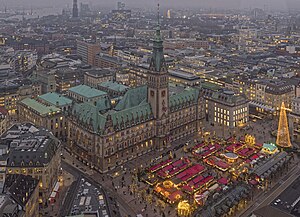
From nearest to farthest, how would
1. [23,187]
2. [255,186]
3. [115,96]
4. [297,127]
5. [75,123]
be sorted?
[23,187], [255,186], [75,123], [297,127], [115,96]

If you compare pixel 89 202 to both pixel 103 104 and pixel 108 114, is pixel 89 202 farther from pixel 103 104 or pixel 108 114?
pixel 103 104

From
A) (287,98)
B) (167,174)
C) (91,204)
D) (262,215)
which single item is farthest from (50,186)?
(287,98)

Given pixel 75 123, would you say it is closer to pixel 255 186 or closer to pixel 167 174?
pixel 167 174

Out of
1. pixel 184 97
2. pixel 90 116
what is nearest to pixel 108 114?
pixel 90 116

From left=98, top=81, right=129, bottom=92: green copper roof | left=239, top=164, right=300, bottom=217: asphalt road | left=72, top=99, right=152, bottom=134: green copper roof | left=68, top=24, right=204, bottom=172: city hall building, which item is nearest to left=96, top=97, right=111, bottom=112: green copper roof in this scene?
left=68, top=24, right=204, bottom=172: city hall building

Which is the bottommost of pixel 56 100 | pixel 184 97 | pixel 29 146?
pixel 29 146

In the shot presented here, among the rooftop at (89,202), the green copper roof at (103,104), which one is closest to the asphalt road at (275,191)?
the rooftop at (89,202)

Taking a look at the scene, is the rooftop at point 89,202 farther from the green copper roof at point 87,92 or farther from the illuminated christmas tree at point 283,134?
the green copper roof at point 87,92
